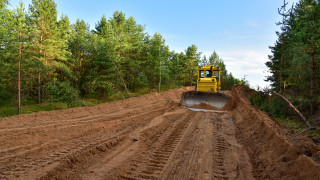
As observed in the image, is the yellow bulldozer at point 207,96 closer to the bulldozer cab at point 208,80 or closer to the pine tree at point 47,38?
the bulldozer cab at point 208,80

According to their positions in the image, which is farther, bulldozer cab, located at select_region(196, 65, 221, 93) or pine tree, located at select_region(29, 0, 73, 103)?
pine tree, located at select_region(29, 0, 73, 103)

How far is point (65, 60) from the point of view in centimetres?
2175

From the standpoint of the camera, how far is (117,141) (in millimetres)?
5598

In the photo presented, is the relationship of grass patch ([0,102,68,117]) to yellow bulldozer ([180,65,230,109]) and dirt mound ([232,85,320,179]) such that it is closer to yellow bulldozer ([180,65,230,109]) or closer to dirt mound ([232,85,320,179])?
yellow bulldozer ([180,65,230,109])

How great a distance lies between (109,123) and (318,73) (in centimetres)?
1072

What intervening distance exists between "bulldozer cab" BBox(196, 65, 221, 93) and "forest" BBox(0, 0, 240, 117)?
9209 mm

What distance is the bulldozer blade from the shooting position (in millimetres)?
12980

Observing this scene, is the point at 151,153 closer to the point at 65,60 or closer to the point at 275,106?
the point at 275,106

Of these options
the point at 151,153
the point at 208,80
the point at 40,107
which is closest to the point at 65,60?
the point at 40,107

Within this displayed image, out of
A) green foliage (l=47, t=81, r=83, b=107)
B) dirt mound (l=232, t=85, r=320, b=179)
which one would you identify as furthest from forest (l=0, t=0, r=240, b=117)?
dirt mound (l=232, t=85, r=320, b=179)

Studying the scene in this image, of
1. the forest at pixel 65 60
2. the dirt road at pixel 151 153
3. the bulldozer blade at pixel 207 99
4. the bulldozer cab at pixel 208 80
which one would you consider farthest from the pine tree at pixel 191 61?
the dirt road at pixel 151 153

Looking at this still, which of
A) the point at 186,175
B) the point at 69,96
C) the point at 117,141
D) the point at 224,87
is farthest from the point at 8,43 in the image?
the point at 224,87

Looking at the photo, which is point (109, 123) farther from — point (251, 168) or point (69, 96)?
point (69, 96)

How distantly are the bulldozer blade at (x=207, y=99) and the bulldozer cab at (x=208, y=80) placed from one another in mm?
2016
